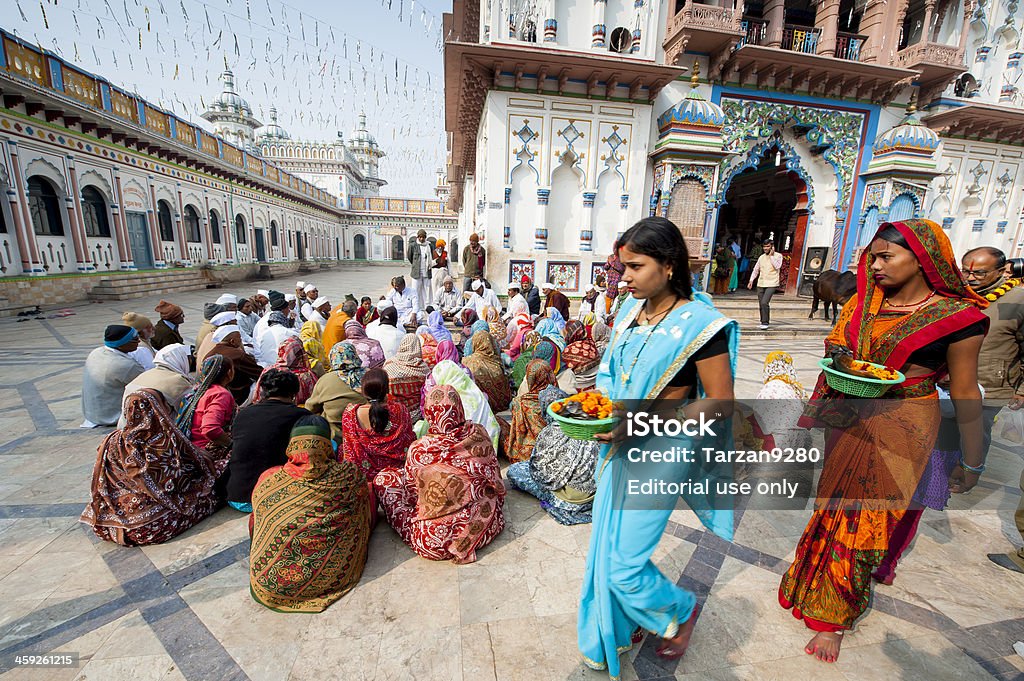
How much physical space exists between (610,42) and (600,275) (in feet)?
16.4

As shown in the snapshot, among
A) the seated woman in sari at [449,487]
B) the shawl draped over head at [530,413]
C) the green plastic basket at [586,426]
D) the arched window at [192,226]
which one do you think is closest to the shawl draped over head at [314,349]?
the shawl draped over head at [530,413]

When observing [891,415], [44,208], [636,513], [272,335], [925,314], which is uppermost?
[44,208]

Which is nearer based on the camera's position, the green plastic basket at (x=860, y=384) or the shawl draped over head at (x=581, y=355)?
the green plastic basket at (x=860, y=384)

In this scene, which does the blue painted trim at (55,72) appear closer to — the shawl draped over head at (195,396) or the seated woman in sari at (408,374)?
the shawl draped over head at (195,396)

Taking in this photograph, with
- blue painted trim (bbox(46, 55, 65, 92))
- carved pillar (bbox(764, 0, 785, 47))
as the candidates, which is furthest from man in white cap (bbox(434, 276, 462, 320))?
blue painted trim (bbox(46, 55, 65, 92))

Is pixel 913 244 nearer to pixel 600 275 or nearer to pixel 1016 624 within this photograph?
pixel 1016 624

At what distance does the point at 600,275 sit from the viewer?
920 centimetres

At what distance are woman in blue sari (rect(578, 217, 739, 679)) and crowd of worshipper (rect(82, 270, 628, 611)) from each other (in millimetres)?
456

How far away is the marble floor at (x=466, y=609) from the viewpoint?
1.75 m

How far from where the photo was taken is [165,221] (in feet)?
50.0

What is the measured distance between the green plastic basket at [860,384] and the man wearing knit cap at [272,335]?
4.68 metres

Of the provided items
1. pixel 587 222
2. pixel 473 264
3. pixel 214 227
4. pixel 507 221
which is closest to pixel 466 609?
pixel 473 264

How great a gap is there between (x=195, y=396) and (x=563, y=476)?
2.51 m

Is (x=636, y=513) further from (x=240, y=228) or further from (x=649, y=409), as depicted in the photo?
(x=240, y=228)
